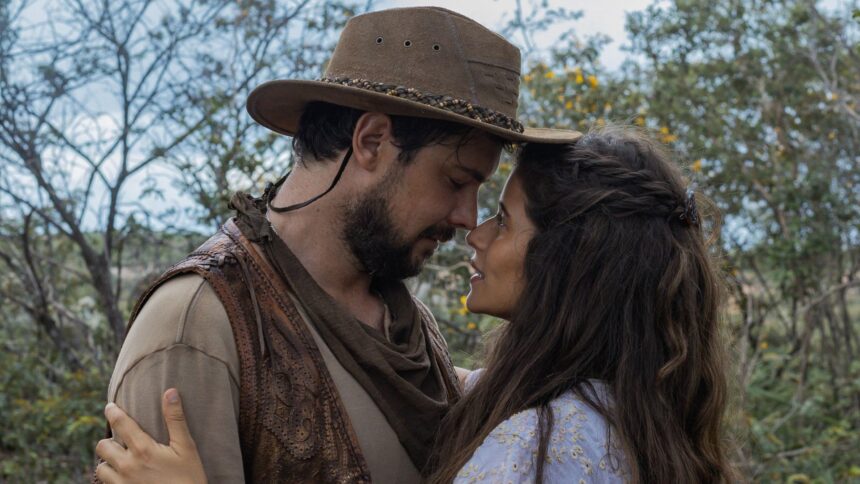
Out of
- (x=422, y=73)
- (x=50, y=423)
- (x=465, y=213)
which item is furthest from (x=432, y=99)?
(x=50, y=423)

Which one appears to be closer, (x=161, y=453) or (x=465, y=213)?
(x=161, y=453)

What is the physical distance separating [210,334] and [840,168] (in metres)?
5.33

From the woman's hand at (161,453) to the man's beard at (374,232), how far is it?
0.59m

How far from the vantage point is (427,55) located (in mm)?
2057

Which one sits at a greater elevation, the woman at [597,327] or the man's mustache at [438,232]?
the man's mustache at [438,232]

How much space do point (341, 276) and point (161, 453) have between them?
2.07 ft

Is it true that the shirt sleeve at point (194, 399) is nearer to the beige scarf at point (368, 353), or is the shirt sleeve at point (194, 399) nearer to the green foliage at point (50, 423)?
the beige scarf at point (368, 353)

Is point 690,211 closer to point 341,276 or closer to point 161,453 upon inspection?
point 341,276

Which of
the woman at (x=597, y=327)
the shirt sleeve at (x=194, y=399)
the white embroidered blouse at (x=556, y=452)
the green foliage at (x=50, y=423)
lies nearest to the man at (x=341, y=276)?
the shirt sleeve at (x=194, y=399)

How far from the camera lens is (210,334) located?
5.76ft

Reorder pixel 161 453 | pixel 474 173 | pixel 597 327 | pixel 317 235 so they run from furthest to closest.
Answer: pixel 474 173 < pixel 317 235 < pixel 597 327 < pixel 161 453

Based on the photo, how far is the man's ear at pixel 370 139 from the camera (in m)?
2.09

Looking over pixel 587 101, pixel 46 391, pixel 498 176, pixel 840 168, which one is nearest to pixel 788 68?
pixel 840 168

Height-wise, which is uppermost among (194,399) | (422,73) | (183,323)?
(422,73)
